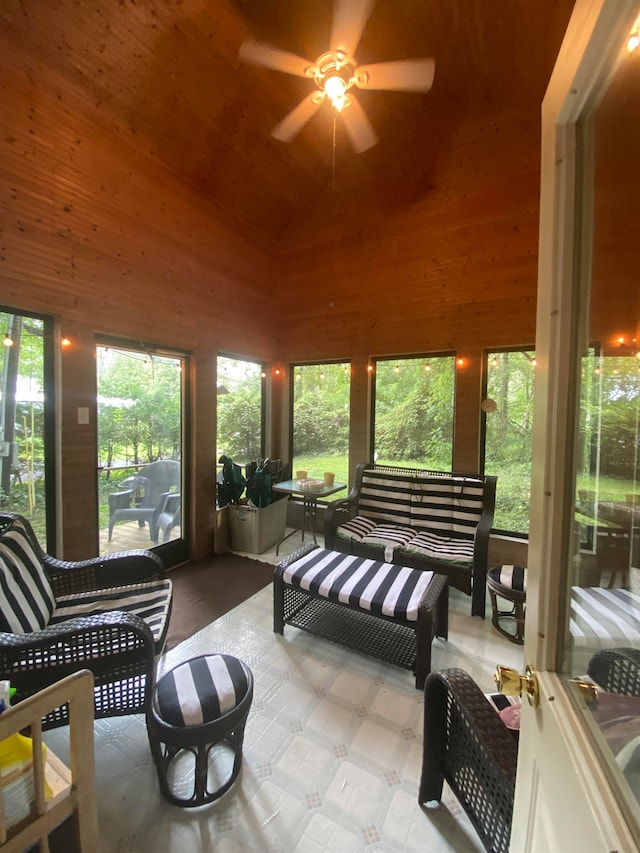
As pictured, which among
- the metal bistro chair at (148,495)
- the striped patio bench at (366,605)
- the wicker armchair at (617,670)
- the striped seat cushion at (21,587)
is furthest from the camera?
the metal bistro chair at (148,495)

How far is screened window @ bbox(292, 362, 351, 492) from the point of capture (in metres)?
4.46

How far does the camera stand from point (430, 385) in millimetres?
3945

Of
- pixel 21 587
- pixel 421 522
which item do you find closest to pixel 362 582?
pixel 421 522

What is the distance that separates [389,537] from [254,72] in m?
4.14

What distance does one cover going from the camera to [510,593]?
2336 mm

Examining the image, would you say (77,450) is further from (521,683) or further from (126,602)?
(521,683)

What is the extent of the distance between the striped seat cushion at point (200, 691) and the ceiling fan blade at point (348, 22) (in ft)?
10.8

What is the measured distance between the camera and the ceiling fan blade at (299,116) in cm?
226

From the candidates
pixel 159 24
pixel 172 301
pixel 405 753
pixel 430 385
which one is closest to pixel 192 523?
pixel 172 301

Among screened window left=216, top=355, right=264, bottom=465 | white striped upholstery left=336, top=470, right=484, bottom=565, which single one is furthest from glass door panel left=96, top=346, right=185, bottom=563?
white striped upholstery left=336, top=470, right=484, bottom=565

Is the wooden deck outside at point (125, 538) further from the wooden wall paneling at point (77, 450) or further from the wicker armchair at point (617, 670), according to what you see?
the wicker armchair at point (617, 670)

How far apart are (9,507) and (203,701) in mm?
2053

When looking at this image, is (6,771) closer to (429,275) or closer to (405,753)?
(405,753)

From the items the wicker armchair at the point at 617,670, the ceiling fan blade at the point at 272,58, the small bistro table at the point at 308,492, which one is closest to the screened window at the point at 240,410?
the small bistro table at the point at 308,492
